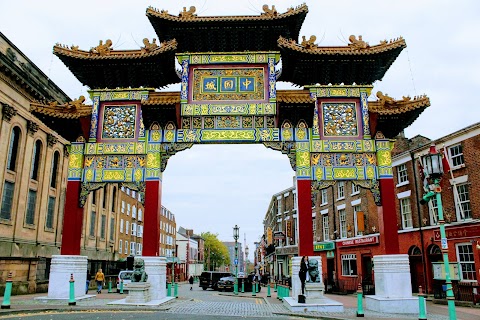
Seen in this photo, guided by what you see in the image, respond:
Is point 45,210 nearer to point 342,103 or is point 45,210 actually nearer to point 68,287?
point 68,287

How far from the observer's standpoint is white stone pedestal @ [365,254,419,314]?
16.1m

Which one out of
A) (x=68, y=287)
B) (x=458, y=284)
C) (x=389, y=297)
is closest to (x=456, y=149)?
(x=458, y=284)

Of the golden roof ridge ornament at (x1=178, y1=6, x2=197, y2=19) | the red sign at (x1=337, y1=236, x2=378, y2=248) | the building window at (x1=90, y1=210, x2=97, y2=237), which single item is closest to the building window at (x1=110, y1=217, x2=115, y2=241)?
the building window at (x1=90, y1=210, x2=97, y2=237)

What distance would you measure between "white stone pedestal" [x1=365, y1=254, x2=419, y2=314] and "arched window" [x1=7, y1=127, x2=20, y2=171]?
893 inches

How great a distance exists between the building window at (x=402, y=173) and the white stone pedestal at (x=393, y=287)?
12.1m

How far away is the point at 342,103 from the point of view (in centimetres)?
1942

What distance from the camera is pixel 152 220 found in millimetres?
18047

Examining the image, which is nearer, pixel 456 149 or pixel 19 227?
pixel 456 149

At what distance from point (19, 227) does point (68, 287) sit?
10.7 metres

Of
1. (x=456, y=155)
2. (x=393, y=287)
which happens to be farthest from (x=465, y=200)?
(x=393, y=287)

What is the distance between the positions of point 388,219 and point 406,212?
1100 centimetres

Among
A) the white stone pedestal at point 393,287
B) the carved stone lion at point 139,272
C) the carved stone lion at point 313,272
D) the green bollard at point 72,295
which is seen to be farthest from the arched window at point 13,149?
the white stone pedestal at point 393,287

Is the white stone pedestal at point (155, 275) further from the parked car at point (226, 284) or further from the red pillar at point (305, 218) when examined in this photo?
the parked car at point (226, 284)

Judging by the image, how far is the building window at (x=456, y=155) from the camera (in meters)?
23.5
